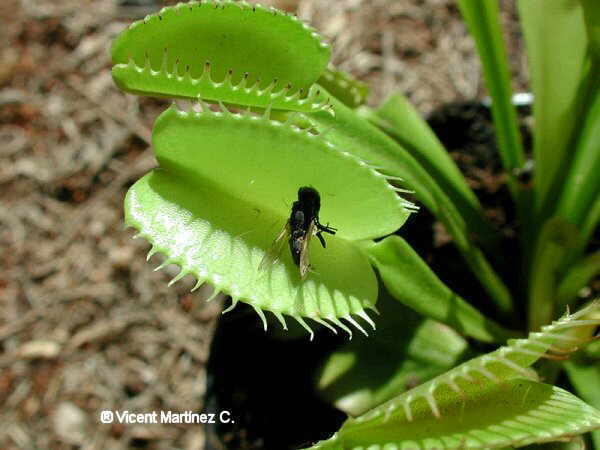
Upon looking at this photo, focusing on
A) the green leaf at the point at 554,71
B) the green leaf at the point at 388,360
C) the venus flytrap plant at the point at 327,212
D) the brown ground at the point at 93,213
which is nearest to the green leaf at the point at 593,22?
the venus flytrap plant at the point at 327,212

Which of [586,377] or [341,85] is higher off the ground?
[341,85]

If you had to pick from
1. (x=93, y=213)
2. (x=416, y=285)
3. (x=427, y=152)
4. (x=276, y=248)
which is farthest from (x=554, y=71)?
(x=93, y=213)

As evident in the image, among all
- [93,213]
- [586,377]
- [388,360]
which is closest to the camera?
[586,377]

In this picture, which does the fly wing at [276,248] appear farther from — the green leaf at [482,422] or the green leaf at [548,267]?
the green leaf at [548,267]

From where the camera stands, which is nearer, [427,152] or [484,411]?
[484,411]

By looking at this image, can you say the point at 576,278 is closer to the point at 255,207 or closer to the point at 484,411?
the point at 484,411

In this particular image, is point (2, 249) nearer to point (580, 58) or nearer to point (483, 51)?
point (483, 51)
